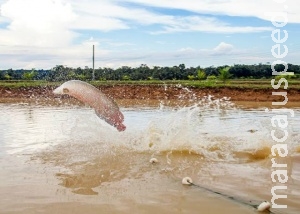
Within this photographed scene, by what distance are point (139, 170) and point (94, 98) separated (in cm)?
140

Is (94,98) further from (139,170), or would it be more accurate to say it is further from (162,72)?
(162,72)

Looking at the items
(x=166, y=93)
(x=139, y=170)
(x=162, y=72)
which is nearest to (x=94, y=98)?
(x=139, y=170)

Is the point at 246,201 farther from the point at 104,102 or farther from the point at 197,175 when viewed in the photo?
the point at 104,102

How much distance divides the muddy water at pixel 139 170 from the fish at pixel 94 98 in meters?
0.88

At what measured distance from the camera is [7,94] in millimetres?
29203

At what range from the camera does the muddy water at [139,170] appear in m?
4.80

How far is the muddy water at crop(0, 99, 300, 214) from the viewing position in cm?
480

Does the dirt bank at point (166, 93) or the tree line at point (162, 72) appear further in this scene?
the tree line at point (162, 72)

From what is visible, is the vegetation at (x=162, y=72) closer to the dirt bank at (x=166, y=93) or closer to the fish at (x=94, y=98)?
the dirt bank at (x=166, y=93)

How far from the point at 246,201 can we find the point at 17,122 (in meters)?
10.0

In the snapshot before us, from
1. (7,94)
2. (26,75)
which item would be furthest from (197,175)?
(26,75)

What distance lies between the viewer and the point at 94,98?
20.1 ft

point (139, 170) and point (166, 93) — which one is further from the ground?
point (166, 93)

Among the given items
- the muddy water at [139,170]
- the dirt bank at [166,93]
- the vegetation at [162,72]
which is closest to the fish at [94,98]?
the muddy water at [139,170]
